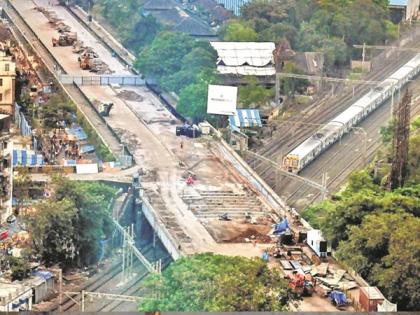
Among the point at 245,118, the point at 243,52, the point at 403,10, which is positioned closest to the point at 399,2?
the point at 403,10

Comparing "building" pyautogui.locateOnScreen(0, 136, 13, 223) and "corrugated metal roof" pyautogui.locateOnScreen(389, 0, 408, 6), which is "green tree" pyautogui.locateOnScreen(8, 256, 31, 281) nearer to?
"building" pyautogui.locateOnScreen(0, 136, 13, 223)

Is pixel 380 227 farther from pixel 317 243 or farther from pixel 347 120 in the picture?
pixel 347 120

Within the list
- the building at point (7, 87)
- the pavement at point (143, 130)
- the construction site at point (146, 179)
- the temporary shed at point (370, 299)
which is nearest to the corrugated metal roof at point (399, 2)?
the construction site at point (146, 179)

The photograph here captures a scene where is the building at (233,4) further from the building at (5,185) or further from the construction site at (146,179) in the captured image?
the building at (5,185)

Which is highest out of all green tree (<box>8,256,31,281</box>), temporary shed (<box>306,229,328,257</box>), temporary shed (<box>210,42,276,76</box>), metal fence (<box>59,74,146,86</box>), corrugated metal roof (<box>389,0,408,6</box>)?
corrugated metal roof (<box>389,0,408,6</box>)

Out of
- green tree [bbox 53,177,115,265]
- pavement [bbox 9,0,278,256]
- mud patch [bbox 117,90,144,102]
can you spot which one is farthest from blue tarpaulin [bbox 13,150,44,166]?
mud patch [bbox 117,90,144,102]

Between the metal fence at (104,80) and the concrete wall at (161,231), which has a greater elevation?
the metal fence at (104,80)
